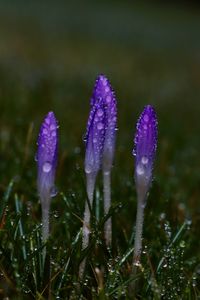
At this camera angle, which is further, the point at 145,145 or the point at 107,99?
the point at 107,99

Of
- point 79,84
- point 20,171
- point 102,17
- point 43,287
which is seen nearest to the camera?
point 43,287

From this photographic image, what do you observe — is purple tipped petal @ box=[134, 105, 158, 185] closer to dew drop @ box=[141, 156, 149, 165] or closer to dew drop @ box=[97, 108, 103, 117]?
dew drop @ box=[141, 156, 149, 165]

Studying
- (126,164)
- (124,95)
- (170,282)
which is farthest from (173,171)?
(124,95)

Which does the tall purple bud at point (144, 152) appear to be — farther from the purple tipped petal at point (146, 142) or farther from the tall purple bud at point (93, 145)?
the tall purple bud at point (93, 145)

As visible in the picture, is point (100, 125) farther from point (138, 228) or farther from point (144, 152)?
point (138, 228)

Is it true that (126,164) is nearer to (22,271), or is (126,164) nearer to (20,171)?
(20,171)

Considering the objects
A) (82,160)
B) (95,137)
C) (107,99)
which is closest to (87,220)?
(95,137)
